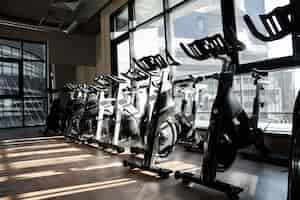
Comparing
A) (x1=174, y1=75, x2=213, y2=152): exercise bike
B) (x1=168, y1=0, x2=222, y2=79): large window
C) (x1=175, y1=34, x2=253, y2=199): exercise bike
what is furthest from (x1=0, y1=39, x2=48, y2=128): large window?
(x1=175, y1=34, x2=253, y2=199): exercise bike

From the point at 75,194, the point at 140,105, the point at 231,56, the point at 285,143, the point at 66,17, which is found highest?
the point at 66,17

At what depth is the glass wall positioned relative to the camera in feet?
11.4

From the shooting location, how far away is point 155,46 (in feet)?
19.3

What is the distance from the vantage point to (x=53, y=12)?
7.80m

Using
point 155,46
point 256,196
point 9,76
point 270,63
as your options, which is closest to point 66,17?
point 9,76

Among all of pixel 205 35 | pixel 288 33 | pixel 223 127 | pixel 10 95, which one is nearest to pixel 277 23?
pixel 288 33

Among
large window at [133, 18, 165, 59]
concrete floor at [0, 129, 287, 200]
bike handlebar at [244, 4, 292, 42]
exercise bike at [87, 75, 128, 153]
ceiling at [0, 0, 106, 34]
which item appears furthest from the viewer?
ceiling at [0, 0, 106, 34]

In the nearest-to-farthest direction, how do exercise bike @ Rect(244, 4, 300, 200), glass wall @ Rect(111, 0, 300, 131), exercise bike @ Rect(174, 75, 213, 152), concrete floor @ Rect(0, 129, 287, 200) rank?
exercise bike @ Rect(244, 4, 300, 200), concrete floor @ Rect(0, 129, 287, 200), glass wall @ Rect(111, 0, 300, 131), exercise bike @ Rect(174, 75, 213, 152)

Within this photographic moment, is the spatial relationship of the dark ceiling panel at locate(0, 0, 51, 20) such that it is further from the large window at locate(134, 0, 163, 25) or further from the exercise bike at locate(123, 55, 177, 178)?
the exercise bike at locate(123, 55, 177, 178)

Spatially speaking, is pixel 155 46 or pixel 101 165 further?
pixel 155 46

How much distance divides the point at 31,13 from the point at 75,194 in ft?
23.5

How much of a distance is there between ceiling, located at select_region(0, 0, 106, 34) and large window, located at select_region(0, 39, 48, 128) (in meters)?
1.00

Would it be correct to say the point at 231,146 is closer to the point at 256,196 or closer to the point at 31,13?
the point at 256,196

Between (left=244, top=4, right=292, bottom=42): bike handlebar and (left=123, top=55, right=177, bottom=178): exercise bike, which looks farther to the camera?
(left=123, top=55, right=177, bottom=178): exercise bike
